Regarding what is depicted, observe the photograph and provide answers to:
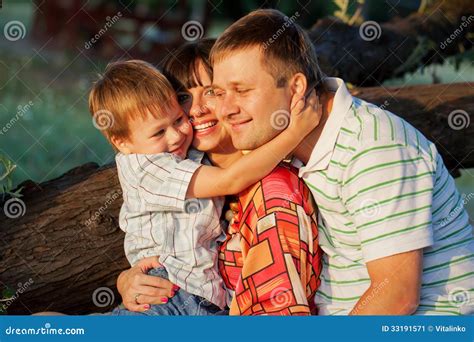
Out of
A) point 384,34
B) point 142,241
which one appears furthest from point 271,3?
point 142,241

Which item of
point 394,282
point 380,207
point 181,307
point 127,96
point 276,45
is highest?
point 276,45

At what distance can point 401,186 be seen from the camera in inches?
92.2

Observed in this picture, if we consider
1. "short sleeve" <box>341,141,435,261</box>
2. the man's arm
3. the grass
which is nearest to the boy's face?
"short sleeve" <box>341,141,435,261</box>

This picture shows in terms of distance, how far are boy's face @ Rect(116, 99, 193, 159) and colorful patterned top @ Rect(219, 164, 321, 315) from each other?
277mm

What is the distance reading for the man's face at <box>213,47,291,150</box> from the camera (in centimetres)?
254

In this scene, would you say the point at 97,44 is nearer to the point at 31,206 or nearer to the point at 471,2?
the point at 31,206

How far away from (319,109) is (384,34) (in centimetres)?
274

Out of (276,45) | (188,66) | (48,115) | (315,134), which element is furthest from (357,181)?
(48,115)

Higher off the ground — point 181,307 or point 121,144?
point 121,144

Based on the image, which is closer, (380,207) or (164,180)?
(380,207)

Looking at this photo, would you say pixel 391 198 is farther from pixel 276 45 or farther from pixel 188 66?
pixel 188 66

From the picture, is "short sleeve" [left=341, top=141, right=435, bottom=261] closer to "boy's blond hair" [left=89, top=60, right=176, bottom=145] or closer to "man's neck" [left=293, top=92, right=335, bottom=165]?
"man's neck" [left=293, top=92, right=335, bottom=165]

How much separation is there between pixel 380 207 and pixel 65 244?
4.46 feet

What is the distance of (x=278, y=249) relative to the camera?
8.26 feet
